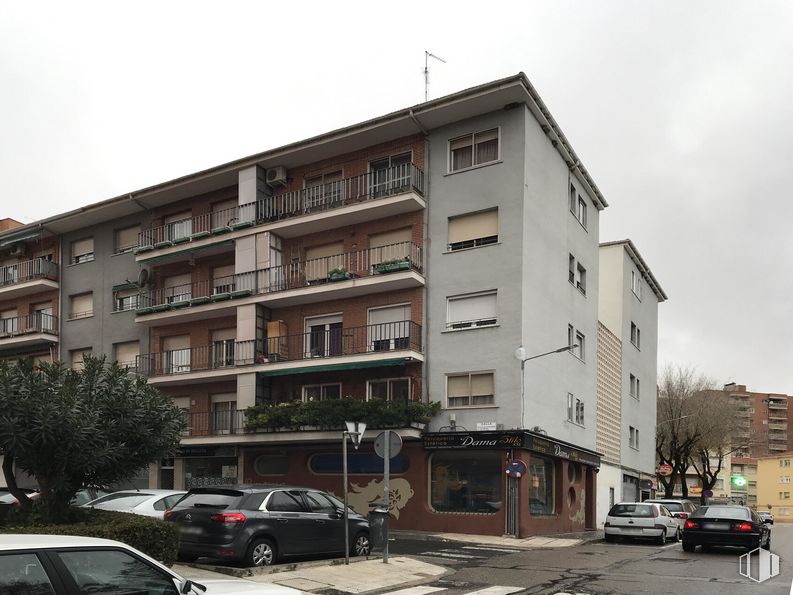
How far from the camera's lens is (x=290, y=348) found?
1096 inches

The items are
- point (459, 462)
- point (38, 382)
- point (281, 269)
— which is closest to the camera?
point (38, 382)

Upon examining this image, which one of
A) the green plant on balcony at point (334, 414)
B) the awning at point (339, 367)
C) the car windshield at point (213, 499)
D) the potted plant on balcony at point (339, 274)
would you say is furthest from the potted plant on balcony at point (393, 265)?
the car windshield at point (213, 499)

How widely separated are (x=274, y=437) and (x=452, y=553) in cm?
1003

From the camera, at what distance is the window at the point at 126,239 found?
33.4 meters

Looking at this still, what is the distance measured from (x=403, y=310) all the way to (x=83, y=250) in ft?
56.1

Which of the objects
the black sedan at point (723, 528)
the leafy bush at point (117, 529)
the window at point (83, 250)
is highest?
the window at point (83, 250)

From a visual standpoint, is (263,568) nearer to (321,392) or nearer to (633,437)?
(321,392)

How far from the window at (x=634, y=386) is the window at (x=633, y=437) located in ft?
5.50

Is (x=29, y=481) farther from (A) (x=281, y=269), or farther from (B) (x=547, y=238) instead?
(B) (x=547, y=238)

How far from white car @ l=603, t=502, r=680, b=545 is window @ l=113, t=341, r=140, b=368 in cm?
1957

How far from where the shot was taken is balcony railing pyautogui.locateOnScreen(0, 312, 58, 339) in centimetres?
3484

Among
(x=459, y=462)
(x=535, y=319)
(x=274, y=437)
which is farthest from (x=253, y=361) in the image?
(x=535, y=319)

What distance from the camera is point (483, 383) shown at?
24406mm

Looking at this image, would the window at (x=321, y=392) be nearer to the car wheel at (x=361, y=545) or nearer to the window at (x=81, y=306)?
the car wheel at (x=361, y=545)
